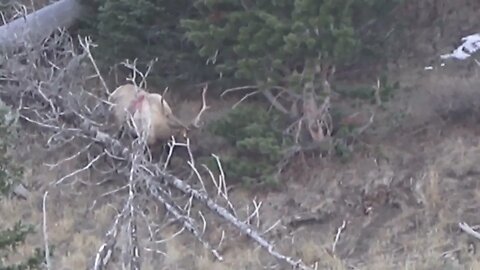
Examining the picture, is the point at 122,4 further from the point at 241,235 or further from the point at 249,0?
the point at 241,235

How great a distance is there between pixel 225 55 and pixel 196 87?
1645 millimetres

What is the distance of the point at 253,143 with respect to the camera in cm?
1020

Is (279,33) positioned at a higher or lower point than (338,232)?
higher

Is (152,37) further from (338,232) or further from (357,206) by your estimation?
(338,232)

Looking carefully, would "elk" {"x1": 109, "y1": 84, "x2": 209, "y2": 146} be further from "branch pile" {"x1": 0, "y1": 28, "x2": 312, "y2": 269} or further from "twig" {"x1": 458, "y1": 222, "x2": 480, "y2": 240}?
"twig" {"x1": 458, "y1": 222, "x2": 480, "y2": 240}

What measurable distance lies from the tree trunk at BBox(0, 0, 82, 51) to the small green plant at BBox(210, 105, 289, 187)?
106 inches

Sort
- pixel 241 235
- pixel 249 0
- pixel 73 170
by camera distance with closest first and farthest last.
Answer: pixel 241 235 < pixel 249 0 < pixel 73 170

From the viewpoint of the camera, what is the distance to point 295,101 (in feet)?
35.5

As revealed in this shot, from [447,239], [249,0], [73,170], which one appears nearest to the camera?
[447,239]

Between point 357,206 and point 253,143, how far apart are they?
107cm

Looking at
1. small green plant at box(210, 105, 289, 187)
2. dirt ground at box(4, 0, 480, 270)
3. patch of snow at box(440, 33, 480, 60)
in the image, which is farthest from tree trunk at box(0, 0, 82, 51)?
patch of snow at box(440, 33, 480, 60)

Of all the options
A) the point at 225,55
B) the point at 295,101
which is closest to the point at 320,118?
the point at 295,101

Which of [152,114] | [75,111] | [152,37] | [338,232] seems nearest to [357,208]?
[338,232]

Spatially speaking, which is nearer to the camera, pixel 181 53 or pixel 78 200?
pixel 78 200
